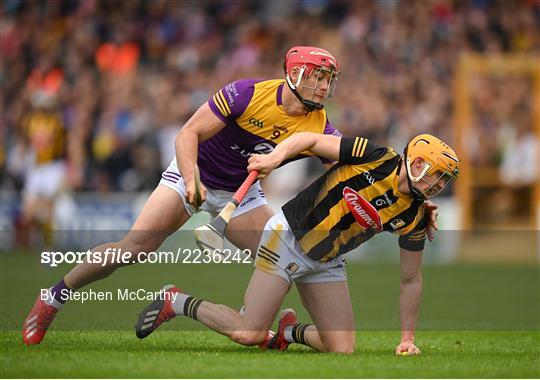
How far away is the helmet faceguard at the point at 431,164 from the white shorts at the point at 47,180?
1118 centimetres

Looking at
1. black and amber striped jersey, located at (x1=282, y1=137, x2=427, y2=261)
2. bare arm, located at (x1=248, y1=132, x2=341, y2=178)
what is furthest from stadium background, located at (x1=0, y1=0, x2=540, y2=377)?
bare arm, located at (x1=248, y1=132, x2=341, y2=178)

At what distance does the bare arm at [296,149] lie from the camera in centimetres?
710

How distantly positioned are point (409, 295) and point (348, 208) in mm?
698

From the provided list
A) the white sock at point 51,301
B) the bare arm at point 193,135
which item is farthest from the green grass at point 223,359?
the bare arm at point 193,135

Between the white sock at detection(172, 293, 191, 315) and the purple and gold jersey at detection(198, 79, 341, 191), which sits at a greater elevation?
the purple and gold jersey at detection(198, 79, 341, 191)

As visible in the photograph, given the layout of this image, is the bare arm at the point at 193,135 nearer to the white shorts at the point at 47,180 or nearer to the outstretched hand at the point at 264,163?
the outstretched hand at the point at 264,163

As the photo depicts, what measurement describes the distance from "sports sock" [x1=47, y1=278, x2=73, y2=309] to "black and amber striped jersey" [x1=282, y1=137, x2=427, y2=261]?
1572 mm

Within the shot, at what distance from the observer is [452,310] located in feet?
37.6

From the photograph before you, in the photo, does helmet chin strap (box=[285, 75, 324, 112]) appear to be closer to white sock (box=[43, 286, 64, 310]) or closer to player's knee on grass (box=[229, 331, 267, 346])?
player's knee on grass (box=[229, 331, 267, 346])

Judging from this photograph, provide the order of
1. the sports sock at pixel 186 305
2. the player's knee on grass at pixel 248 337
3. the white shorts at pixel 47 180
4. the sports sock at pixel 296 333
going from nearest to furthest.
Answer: the player's knee on grass at pixel 248 337 → the sports sock at pixel 186 305 → the sports sock at pixel 296 333 → the white shorts at pixel 47 180

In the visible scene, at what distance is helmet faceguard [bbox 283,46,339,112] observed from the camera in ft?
24.7

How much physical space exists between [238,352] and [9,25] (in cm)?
1694

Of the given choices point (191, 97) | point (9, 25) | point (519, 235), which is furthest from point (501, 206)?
point (9, 25)

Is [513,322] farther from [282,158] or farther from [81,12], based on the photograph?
[81,12]
